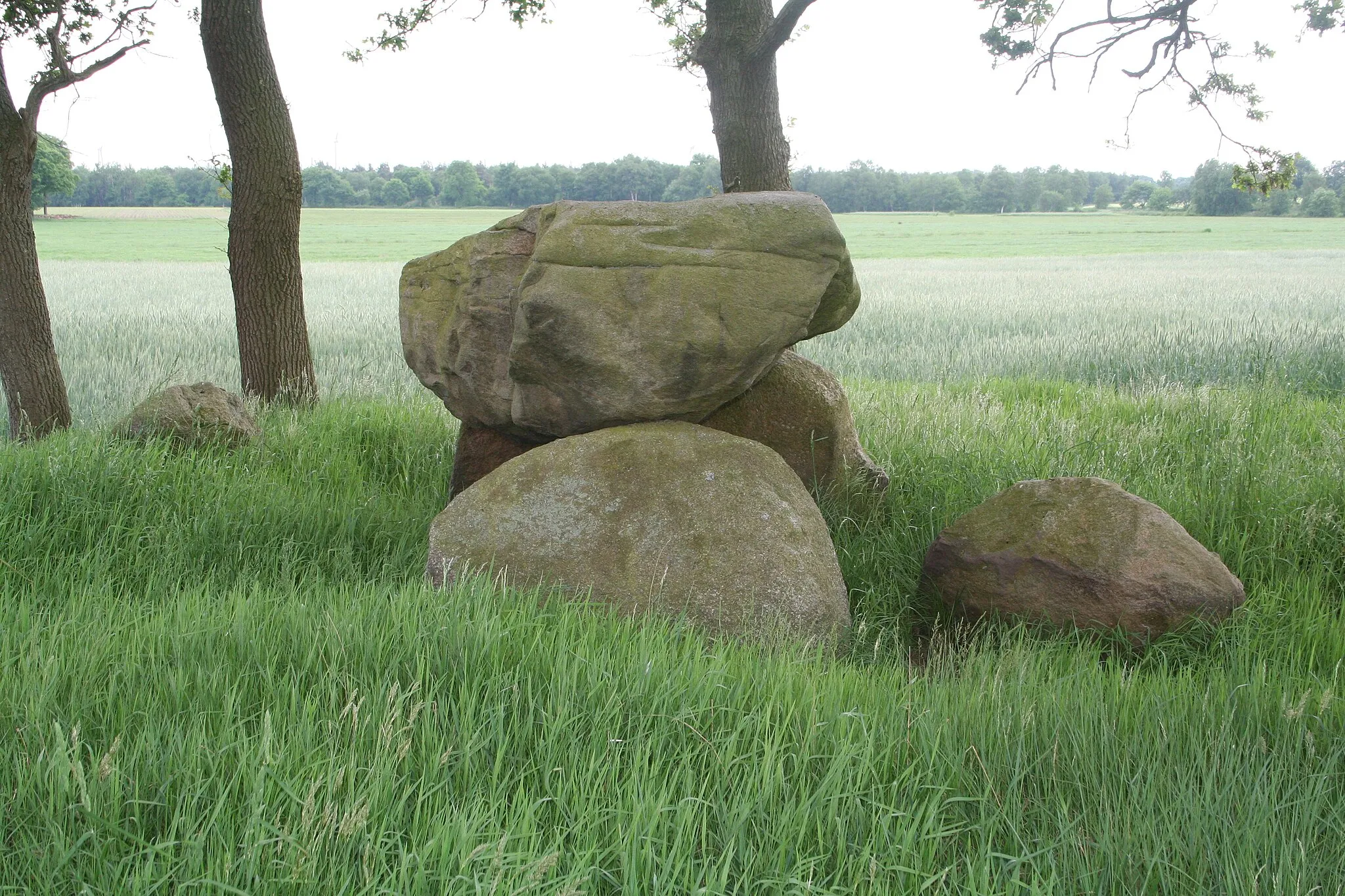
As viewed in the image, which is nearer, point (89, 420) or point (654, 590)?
point (654, 590)

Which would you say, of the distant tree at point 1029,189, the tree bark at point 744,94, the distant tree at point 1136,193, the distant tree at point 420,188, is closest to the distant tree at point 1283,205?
the distant tree at point 1136,193

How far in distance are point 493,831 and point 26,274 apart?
5798 mm

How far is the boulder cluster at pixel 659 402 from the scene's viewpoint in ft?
11.0

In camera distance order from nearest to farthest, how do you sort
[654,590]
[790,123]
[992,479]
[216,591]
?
[654,590], [216,591], [992,479], [790,123]

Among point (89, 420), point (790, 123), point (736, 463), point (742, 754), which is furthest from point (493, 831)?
point (790, 123)

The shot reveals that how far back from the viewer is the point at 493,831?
174 centimetres

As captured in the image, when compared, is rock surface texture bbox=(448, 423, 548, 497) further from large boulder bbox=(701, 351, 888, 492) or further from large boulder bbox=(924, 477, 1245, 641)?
large boulder bbox=(924, 477, 1245, 641)

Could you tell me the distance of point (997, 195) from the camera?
85500 mm

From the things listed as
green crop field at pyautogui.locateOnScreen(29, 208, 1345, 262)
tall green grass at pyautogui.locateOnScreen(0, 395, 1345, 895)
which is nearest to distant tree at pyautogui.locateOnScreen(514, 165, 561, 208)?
green crop field at pyautogui.locateOnScreen(29, 208, 1345, 262)

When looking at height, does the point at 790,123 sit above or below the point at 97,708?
above

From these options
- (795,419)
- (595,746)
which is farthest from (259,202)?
(595,746)

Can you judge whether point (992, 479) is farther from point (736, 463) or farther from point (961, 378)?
point (961, 378)

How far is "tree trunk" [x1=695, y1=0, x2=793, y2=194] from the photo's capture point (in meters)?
6.29

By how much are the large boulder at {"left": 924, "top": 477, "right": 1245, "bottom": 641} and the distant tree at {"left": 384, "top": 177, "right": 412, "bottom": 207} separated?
7528 cm
